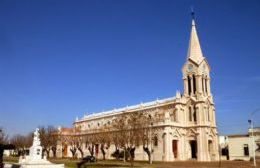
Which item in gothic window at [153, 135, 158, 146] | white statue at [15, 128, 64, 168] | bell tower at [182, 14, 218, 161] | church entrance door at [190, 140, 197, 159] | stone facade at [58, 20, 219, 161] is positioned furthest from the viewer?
church entrance door at [190, 140, 197, 159]

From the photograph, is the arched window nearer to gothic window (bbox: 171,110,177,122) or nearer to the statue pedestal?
gothic window (bbox: 171,110,177,122)

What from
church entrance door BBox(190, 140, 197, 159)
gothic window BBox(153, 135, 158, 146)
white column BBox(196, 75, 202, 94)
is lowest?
church entrance door BBox(190, 140, 197, 159)

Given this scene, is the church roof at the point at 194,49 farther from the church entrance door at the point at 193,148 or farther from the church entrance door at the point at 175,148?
the church entrance door at the point at 175,148

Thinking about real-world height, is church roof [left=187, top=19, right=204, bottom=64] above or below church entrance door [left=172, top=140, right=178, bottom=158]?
above

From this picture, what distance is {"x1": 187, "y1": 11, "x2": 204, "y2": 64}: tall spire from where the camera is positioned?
296 ft

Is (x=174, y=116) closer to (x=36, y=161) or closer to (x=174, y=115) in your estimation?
(x=174, y=115)

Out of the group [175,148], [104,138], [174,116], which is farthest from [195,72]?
[104,138]

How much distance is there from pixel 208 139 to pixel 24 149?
217 ft

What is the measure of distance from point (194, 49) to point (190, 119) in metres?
19.8

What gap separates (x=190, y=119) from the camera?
8719 centimetres

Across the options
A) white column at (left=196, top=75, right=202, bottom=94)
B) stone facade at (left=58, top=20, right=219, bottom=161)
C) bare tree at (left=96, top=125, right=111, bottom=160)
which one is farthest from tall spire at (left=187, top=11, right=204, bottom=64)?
bare tree at (left=96, top=125, right=111, bottom=160)

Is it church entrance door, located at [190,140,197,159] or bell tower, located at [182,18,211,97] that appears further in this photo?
bell tower, located at [182,18,211,97]

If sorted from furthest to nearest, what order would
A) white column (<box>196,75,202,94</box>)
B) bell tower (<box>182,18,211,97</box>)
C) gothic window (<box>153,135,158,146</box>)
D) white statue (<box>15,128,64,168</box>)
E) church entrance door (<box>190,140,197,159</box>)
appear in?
1. bell tower (<box>182,18,211,97</box>)
2. white column (<box>196,75,202,94</box>)
3. church entrance door (<box>190,140,197,159</box>)
4. gothic window (<box>153,135,158,146</box>)
5. white statue (<box>15,128,64,168</box>)

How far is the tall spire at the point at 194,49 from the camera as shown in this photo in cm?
9012
